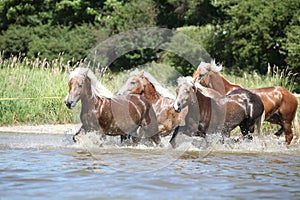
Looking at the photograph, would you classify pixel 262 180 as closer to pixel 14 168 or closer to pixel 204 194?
pixel 204 194

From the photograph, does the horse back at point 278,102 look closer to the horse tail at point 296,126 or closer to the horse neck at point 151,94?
the horse tail at point 296,126

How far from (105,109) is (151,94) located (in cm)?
154

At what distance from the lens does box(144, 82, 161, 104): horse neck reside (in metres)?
11.4

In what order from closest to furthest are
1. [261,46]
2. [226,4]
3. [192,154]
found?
[192,154]
[261,46]
[226,4]

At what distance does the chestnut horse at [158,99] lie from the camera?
11.2 m

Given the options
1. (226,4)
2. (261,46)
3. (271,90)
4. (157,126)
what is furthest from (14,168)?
(226,4)

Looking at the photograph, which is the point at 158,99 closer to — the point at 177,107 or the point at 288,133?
the point at 177,107

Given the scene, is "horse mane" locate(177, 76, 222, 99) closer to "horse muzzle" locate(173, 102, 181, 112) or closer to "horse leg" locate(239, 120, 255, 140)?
"horse muzzle" locate(173, 102, 181, 112)

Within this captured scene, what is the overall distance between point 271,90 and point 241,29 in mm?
15438

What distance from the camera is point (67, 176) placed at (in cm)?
699

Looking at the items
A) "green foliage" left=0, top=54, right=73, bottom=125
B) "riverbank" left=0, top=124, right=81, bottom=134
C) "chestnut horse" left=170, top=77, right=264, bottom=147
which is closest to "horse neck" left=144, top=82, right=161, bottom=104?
"chestnut horse" left=170, top=77, right=264, bottom=147

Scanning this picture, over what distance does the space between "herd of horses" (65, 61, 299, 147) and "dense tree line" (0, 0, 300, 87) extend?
459 inches

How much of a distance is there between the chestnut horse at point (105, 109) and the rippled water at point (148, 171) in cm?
32

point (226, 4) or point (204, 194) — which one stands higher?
point (226, 4)
